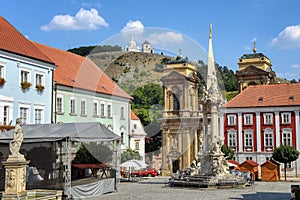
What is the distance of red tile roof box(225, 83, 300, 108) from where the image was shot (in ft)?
145

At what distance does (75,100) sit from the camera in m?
34.8

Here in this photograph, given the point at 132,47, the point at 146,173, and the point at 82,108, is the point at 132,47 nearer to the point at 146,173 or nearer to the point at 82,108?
the point at 82,108

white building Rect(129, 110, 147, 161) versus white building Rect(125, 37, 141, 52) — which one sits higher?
white building Rect(125, 37, 141, 52)

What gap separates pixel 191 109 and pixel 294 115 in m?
15.2

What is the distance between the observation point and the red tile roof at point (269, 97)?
44.1 m

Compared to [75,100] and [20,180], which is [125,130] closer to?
[75,100]

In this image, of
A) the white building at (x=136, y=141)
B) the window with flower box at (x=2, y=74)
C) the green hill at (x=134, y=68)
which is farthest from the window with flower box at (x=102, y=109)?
the green hill at (x=134, y=68)

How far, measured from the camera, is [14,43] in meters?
29.2

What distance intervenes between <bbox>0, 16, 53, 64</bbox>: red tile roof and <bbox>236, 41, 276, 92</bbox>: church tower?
33.8 meters

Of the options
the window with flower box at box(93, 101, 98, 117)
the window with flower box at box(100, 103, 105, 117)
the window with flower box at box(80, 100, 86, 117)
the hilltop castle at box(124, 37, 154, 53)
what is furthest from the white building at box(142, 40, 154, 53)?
the window with flower box at box(100, 103, 105, 117)

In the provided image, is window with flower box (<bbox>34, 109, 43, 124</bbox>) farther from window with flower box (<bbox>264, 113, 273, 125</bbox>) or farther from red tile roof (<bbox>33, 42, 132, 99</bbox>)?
window with flower box (<bbox>264, 113, 273, 125</bbox>)

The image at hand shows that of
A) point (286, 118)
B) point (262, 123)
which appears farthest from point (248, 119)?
point (286, 118)

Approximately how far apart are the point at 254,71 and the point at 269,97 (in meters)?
12.5

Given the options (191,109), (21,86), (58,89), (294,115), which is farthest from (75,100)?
(294,115)
